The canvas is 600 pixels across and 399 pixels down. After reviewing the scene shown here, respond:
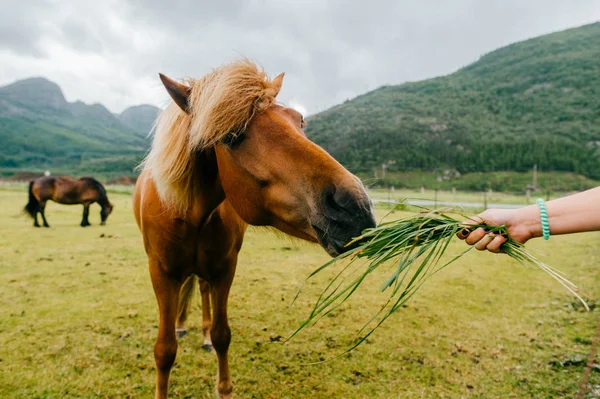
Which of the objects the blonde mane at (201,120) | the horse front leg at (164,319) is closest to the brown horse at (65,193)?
the horse front leg at (164,319)

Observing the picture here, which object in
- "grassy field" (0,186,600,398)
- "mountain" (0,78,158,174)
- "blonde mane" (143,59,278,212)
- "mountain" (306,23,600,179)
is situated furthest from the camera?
"mountain" (0,78,158,174)

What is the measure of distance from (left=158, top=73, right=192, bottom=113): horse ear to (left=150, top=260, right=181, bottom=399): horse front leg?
4.27 feet

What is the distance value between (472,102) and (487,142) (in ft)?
120

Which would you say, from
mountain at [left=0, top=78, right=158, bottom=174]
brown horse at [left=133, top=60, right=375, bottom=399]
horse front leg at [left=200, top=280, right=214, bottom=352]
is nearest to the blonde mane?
brown horse at [left=133, top=60, right=375, bottom=399]

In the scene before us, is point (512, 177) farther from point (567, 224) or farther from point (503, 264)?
point (567, 224)

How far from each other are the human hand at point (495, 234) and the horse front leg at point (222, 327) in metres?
1.92

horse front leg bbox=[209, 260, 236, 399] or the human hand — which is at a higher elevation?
the human hand

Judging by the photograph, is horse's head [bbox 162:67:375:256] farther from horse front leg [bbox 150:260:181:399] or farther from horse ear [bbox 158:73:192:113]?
horse front leg [bbox 150:260:181:399]

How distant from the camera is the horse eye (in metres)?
1.83

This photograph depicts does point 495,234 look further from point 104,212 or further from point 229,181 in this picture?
point 104,212

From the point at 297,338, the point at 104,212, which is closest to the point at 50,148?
the point at 104,212

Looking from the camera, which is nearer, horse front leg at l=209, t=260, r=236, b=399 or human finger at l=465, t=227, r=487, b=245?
human finger at l=465, t=227, r=487, b=245

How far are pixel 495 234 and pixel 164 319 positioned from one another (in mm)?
2453

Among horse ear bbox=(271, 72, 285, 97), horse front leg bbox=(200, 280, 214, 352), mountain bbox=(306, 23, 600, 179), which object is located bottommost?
horse front leg bbox=(200, 280, 214, 352)
